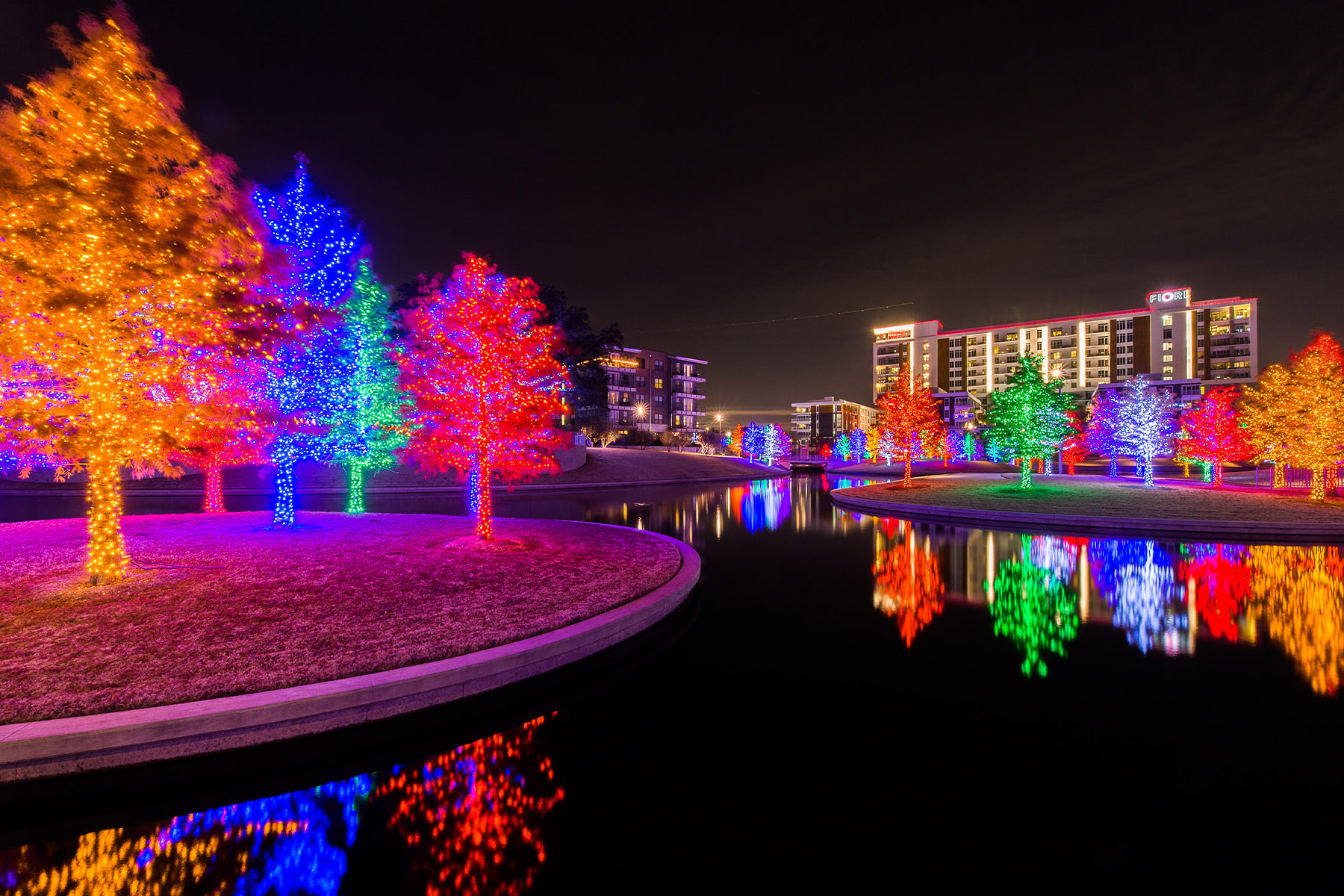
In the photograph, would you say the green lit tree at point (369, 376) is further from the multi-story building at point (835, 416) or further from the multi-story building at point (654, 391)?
the multi-story building at point (835, 416)

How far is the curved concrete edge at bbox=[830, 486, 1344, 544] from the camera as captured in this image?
1688cm

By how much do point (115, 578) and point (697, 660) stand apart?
9.14 meters

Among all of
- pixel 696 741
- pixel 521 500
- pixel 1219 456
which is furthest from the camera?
pixel 1219 456

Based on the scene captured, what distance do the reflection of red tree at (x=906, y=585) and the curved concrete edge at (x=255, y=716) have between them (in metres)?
5.63

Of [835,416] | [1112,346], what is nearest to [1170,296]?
[1112,346]

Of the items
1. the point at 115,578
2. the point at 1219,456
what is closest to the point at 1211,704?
the point at 115,578

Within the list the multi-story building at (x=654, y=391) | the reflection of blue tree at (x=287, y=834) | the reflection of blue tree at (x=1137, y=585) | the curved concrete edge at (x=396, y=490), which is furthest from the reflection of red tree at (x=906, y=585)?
the multi-story building at (x=654, y=391)

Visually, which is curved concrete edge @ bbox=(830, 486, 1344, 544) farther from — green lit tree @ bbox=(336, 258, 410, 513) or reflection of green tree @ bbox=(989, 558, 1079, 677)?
green lit tree @ bbox=(336, 258, 410, 513)

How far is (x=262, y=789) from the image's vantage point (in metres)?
4.29

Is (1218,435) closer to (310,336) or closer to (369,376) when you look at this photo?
(369,376)

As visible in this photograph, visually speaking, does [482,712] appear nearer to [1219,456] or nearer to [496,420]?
[496,420]

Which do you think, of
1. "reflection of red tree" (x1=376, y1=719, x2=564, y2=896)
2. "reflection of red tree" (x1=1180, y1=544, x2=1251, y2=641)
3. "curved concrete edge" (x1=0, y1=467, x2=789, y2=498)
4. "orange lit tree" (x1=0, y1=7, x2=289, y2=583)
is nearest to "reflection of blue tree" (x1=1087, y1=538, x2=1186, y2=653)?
"reflection of red tree" (x1=1180, y1=544, x2=1251, y2=641)

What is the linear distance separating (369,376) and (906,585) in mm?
17610

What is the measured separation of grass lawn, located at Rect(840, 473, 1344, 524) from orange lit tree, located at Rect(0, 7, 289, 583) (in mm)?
24241
